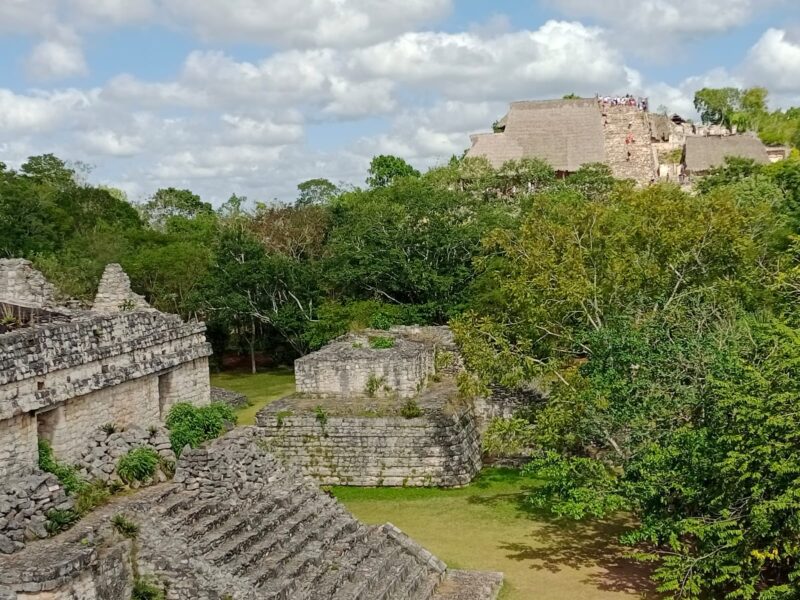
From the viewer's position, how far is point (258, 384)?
2625 cm

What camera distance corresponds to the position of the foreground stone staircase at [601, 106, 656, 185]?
1714 inches

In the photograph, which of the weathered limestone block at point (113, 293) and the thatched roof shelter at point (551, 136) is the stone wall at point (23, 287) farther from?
the thatched roof shelter at point (551, 136)

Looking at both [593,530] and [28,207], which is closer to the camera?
[593,530]

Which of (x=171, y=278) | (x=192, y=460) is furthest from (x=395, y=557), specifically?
(x=171, y=278)

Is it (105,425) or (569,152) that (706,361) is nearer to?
(105,425)

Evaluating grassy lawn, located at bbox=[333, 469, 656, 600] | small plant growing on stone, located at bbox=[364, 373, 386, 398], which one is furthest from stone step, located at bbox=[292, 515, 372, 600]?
small plant growing on stone, located at bbox=[364, 373, 386, 398]

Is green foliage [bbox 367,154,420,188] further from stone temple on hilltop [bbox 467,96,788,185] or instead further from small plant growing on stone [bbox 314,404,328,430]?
small plant growing on stone [bbox 314,404,328,430]

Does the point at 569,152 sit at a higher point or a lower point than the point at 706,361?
higher

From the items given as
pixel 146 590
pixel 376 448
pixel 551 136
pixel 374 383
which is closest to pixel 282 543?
pixel 146 590

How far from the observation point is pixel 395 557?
10.7m

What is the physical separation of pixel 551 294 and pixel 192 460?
7.90 metres

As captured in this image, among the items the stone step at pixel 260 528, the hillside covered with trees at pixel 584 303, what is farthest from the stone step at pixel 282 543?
the hillside covered with trees at pixel 584 303

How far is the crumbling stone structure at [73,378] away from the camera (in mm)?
8578

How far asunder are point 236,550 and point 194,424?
2.35 m
